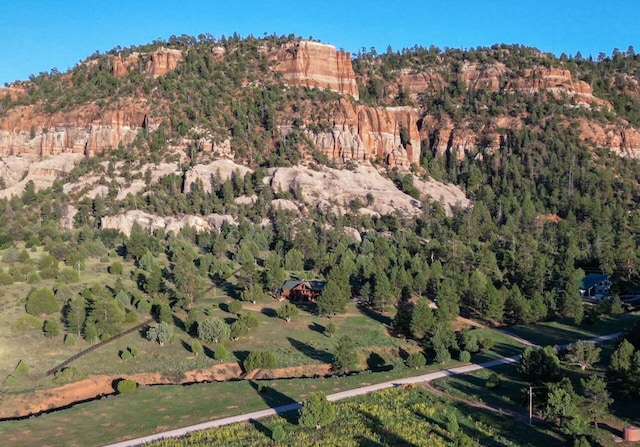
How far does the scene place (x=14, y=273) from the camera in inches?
3046

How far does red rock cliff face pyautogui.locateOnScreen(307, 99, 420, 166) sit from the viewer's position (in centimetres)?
14375

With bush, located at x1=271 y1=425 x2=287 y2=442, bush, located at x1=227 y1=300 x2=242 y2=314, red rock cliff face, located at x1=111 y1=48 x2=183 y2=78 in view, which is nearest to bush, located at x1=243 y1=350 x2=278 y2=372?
bush, located at x1=227 y1=300 x2=242 y2=314

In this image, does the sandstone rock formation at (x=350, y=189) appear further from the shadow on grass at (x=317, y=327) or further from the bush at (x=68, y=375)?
the bush at (x=68, y=375)

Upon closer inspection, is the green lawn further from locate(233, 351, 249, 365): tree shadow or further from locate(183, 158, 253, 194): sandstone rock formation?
locate(183, 158, 253, 194): sandstone rock formation

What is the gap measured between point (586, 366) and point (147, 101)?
395 ft

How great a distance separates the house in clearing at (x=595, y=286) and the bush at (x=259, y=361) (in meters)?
51.7

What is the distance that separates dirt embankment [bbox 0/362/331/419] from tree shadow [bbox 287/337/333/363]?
1652 millimetres

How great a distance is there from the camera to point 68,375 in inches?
1961

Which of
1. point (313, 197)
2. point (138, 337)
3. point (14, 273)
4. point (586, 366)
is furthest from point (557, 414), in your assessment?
point (313, 197)

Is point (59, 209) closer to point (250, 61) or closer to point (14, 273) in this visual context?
point (14, 273)

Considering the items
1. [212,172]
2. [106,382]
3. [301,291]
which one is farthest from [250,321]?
[212,172]

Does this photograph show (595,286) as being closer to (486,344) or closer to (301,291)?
(486,344)

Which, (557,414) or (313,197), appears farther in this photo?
(313,197)

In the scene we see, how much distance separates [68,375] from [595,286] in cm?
7147
